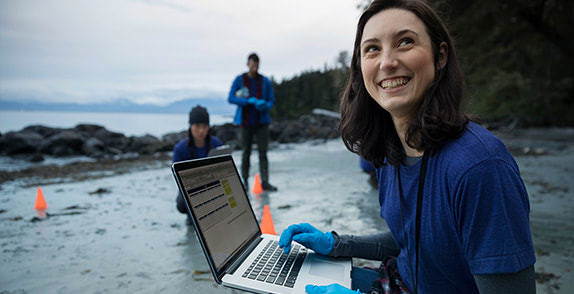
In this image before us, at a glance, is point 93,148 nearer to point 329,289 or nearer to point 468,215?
point 329,289

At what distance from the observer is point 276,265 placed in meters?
1.48

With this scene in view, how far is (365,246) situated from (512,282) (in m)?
0.81

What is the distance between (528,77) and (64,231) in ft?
70.0

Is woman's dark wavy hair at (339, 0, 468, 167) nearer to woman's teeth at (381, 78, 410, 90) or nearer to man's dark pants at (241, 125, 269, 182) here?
woman's teeth at (381, 78, 410, 90)

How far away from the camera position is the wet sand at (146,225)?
2.76 meters

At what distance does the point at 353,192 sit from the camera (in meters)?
5.70

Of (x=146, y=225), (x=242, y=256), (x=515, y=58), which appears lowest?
(x=146, y=225)

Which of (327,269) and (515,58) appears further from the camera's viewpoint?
(515,58)

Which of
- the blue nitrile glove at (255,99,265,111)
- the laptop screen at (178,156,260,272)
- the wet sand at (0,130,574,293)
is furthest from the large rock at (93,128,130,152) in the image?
the laptop screen at (178,156,260,272)

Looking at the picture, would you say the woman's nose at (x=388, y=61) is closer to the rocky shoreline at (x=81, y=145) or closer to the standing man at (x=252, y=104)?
the standing man at (x=252, y=104)

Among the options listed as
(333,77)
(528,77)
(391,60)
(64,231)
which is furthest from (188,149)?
(333,77)

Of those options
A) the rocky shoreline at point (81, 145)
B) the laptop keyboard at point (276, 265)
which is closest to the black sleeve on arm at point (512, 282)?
the laptop keyboard at point (276, 265)

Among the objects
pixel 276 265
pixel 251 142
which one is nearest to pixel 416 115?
pixel 276 265

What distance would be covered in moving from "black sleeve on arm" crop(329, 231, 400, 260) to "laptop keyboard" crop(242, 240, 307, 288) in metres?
0.18
